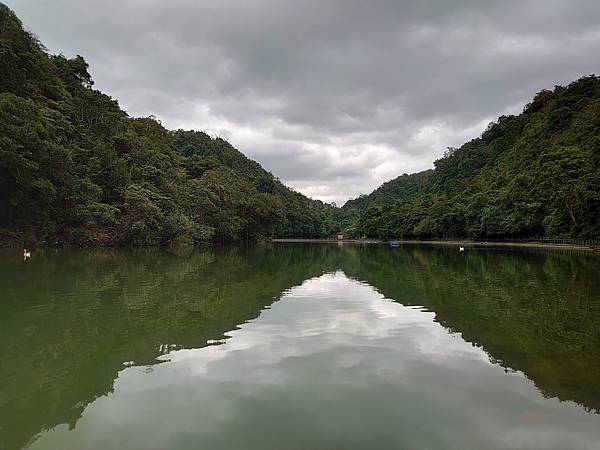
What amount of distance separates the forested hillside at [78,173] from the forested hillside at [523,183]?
30019 mm

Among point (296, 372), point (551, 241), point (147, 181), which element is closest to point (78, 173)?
point (147, 181)

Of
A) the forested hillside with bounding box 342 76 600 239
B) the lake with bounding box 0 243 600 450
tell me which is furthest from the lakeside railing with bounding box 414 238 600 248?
the lake with bounding box 0 243 600 450

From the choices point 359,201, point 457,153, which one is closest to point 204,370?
point 457,153

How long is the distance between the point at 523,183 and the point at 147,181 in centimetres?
3874

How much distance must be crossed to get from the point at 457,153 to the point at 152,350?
103m

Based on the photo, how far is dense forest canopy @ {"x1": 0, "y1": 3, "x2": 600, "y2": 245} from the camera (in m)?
26.3

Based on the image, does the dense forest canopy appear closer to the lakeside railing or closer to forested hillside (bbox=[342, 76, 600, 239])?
forested hillside (bbox=[342, 76, 600, 239])

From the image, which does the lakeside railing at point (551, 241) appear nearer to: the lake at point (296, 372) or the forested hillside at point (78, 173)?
the lake at point (296, 372)

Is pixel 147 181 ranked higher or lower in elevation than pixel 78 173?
higher

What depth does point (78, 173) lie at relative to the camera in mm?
32469

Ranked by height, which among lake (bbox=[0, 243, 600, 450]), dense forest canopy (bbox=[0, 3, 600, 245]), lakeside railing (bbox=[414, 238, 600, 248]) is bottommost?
lake (bbox=[0, 243, 600, 450])

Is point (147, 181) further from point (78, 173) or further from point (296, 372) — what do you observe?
point (296, 372)

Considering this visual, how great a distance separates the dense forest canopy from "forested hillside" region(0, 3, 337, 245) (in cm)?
9

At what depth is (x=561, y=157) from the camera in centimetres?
4547
